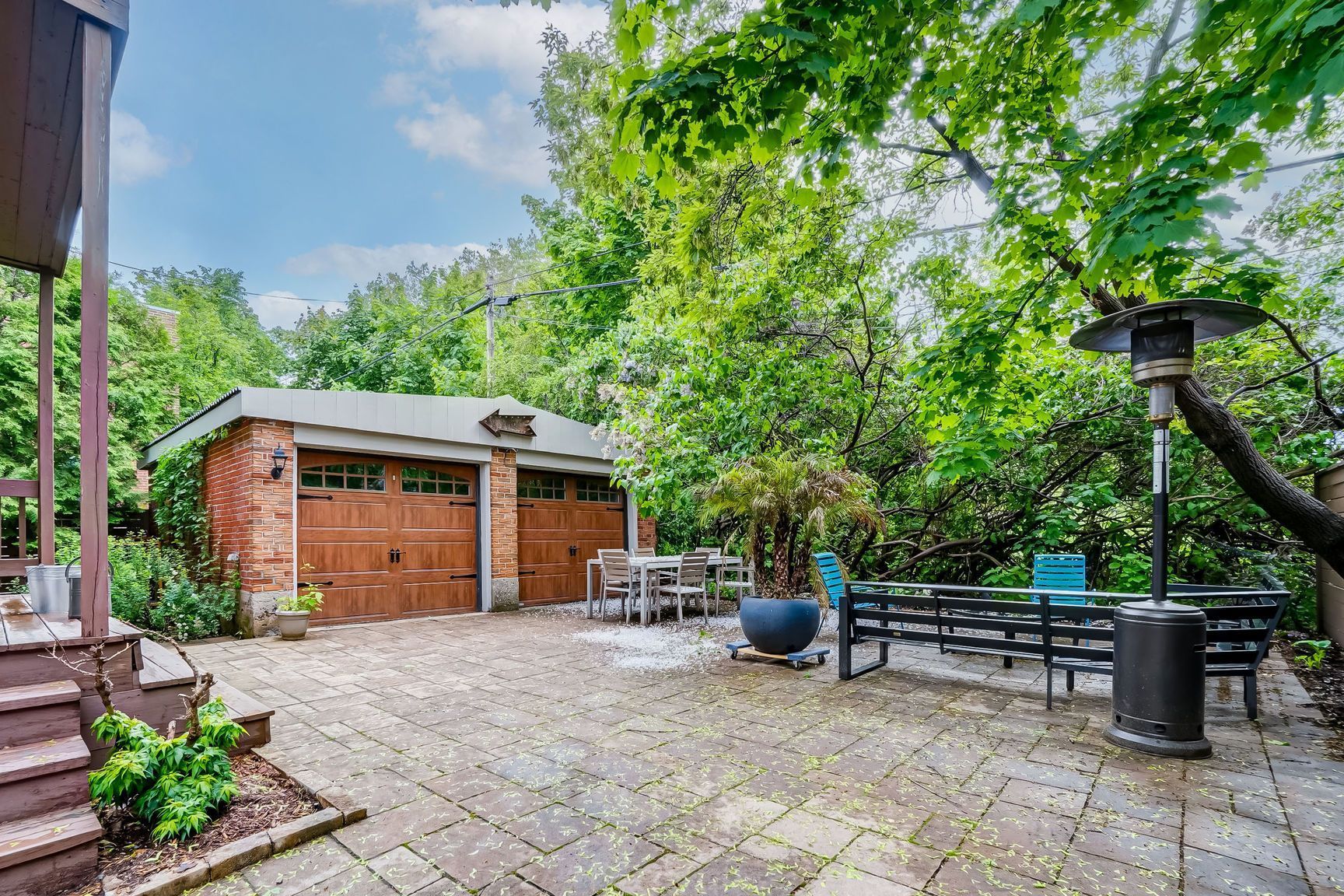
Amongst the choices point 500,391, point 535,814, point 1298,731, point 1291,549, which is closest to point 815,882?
point 535,814

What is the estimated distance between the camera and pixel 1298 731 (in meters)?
3.37

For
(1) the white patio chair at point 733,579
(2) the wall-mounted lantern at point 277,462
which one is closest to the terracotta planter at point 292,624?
(2) the wall-mounted lantern at point 277,462

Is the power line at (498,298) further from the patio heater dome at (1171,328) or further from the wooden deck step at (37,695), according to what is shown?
the wooden deck step at (37,695)

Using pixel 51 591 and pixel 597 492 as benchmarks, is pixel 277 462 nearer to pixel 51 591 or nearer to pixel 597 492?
pixel 51 591

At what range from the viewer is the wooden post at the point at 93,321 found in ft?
7.91

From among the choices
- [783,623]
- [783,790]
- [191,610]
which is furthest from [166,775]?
[191,610]

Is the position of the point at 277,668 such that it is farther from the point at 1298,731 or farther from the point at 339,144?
the point at 339,144

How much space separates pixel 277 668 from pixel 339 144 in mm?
22676

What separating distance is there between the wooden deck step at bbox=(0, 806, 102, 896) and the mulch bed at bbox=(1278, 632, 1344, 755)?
5.27m

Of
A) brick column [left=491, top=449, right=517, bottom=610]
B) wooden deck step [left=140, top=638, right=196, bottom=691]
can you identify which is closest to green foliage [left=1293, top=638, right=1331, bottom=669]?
wooden deck step [left=140, top=638, right=196, bottom=691]

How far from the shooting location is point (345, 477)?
725 centimetres

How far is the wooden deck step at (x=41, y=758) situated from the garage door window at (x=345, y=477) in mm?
5025

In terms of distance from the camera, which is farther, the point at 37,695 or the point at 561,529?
the point at 561,529

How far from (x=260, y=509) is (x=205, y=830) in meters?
4.94
